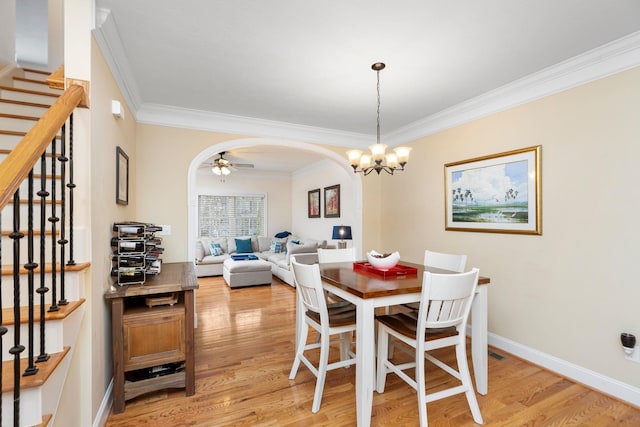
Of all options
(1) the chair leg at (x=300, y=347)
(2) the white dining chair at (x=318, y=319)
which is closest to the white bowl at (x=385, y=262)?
(2) the white dining chair at (x=318, y=319)

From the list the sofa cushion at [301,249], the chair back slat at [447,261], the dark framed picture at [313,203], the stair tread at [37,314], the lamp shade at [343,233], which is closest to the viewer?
the stair tread at [37,314]

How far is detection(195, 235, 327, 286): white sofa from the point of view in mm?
5508

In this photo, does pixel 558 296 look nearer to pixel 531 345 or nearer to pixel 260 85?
pixel 531 345

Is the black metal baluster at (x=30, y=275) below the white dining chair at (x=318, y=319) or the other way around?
the other way around

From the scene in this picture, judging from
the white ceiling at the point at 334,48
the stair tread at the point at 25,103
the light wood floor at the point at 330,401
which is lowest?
the light wood floor at the point at 330,401

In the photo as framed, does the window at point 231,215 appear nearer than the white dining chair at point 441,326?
No

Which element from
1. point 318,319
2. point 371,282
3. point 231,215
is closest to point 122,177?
point 318,319

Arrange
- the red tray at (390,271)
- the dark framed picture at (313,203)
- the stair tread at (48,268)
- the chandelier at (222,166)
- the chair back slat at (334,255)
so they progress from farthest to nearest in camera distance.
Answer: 1. the dark framed picture at (313,203)
2. the chandelier at (222,166)
3. the chair back slat at (334,255)
4. the red tray at (390,271)
5. the stair tread at (48,268)

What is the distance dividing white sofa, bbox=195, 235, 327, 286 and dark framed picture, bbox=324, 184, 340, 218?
634 millimetres

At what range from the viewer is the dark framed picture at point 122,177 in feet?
7.80

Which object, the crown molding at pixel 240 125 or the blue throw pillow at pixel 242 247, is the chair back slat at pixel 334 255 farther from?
the blue throw pillow at pixel 242 247

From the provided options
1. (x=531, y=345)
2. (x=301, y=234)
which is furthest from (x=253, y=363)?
(x=301, y=234)

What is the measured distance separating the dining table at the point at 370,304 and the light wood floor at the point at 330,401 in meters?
0.24

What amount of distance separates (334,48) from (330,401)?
2584 millimetres
